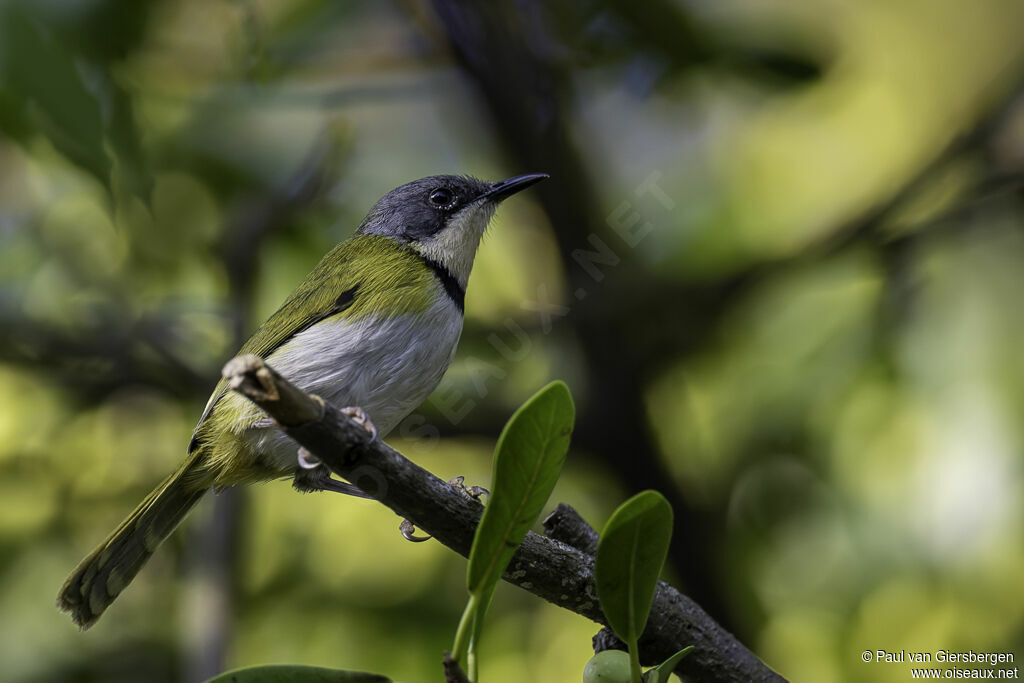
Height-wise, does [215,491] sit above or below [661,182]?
below

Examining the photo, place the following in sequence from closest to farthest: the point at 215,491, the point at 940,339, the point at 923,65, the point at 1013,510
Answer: the point at 215,491
the point at 1013,510
the point at 940,339
the point at 923,65

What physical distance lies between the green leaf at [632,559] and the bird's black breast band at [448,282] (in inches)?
56.6

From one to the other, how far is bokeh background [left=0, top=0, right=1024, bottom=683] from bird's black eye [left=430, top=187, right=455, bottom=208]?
0.56m

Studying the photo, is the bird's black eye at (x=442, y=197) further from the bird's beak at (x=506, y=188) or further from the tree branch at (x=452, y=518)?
the tree branch at (x=452, y=518)

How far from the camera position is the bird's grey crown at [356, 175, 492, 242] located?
12.1ft

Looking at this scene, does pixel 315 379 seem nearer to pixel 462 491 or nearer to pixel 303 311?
pixel 303 311

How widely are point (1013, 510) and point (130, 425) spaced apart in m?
3.93

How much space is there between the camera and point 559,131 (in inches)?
167

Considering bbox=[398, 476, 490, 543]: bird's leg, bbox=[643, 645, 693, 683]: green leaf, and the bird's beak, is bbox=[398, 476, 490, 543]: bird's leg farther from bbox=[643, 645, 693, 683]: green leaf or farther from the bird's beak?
the bird's beak

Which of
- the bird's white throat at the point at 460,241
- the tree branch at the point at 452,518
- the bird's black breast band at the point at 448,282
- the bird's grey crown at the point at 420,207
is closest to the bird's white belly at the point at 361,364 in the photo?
the bird's black breast band at the point at 448,282

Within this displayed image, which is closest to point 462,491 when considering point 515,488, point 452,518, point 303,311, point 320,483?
point 452,518

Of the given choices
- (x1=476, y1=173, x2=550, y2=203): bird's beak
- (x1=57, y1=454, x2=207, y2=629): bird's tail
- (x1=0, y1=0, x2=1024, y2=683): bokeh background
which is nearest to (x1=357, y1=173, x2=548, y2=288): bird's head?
(x1=476, y1=173, x2=550, y2=203): bird's beak

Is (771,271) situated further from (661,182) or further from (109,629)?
(109,629)

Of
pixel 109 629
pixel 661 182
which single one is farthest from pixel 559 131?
pixel 109 629
